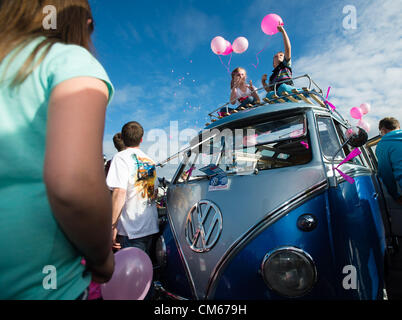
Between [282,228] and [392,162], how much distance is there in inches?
95.4

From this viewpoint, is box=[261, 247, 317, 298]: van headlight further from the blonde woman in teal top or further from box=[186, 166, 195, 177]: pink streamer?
box=[186, 166, 195, 177]: pink streamer

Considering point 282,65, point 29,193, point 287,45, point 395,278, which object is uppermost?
point 287,45

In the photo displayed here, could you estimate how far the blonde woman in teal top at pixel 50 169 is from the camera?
539 millimetres

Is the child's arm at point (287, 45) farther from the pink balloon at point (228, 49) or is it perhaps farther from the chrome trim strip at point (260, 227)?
the chrome trim strip at point (260, 227)

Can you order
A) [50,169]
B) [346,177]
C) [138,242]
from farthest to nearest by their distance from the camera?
[138,242] < [346,177] < [50,169]

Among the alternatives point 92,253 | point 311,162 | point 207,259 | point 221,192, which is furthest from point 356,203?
point 92,253

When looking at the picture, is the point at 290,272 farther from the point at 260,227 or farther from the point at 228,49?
the point at 228,49

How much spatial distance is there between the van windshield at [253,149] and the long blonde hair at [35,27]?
5.06 ft

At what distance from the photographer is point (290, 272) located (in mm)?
1368

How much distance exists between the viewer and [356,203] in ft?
5.39

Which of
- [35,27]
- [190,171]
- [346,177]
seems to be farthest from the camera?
[190,171]

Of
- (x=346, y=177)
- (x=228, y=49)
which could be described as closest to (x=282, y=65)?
(x=228, y=49)

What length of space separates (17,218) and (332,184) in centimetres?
178
